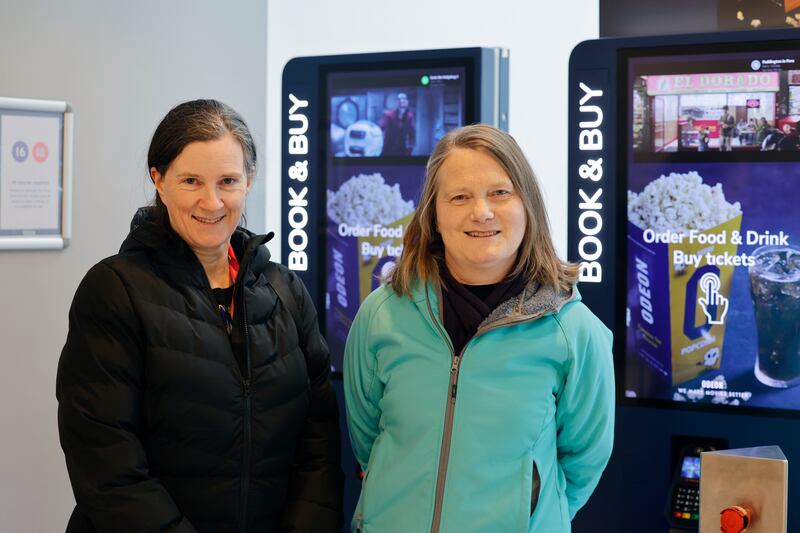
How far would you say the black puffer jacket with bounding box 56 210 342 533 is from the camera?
181cm

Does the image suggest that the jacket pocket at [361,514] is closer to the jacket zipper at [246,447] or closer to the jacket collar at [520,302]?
the jacket zipper at [246,447]

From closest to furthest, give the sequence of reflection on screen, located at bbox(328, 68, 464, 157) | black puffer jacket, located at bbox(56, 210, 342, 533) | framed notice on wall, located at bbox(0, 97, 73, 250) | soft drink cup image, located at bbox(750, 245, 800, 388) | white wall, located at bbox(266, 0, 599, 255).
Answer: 1. black puffer jacket, located at bbox(56, 210, 342, 533)
2. soft drink cup image, located at bbox(750, 245, 800, 388)
3. reflection on screen, located at bbox(328, 68, 464, 157)
4. framed notice on wall, located at bbox(0, 97, 73, 250)
5. white wall, located at bbox(266, 0, 599, 255)

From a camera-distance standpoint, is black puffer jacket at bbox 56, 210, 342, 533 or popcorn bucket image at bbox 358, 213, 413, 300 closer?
black puffer jacket at bbox 56, 210, 342, 533

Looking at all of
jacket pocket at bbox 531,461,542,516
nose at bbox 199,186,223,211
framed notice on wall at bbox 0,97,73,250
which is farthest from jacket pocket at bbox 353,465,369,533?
framed notice on wall at bbox 0,97,73,250

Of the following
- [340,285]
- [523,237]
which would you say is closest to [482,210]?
[523,237]

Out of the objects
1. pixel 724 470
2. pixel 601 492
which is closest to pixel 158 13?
pixel 601 492

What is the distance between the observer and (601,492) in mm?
2844

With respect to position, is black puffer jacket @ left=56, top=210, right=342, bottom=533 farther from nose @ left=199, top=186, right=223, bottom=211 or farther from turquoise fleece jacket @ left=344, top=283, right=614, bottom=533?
turquoise fleece jacket @ left=344, top=283, right=614, bottom=533

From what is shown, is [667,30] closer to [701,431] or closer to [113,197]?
[701,431]

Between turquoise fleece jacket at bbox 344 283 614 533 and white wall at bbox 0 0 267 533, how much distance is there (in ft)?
5.06

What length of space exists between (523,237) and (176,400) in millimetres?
793

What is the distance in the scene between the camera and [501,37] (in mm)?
4145

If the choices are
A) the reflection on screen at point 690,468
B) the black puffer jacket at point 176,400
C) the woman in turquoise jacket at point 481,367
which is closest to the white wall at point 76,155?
the black puffer jacket at point 176,400

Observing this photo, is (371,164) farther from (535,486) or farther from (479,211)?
(535,486)
